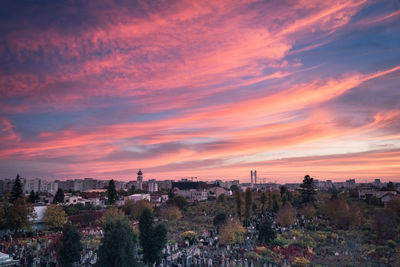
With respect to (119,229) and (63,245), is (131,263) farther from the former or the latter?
(63,245)

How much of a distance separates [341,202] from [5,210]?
5261cm

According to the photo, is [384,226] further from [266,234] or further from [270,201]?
[270,201]

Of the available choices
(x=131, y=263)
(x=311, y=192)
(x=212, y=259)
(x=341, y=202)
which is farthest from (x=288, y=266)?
(x=311, y=192)

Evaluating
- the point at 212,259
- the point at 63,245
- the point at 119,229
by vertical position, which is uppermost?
the point at 119,229

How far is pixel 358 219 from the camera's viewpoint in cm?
4262

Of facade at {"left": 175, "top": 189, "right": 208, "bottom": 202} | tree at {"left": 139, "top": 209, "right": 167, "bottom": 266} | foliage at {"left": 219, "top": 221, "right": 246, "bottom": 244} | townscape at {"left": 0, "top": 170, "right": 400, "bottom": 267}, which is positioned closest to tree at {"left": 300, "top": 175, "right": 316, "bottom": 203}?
townscape at {"left": 0, "top": 170, "right": 400, "bottom": 267}

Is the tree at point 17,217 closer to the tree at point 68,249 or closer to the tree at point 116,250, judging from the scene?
the tree at point 68,249

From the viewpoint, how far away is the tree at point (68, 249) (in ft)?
79.2

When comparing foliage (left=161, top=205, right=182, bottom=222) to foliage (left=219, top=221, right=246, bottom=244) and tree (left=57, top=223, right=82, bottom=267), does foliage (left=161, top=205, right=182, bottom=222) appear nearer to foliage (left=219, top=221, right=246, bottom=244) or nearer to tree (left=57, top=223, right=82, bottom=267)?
foliage (left=219, top=221, right=246, bottom=244)

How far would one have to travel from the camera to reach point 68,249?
954 inches

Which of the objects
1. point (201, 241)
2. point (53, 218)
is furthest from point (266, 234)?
point (53, 218)

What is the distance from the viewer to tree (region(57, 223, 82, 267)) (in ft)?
79.2

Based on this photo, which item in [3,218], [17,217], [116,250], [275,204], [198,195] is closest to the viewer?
[116,250]

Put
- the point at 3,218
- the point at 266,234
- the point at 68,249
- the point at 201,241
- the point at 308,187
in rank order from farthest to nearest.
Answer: the point at 308,187 → the point at 3,218 → the point at 201,241 → the point at 266,234 → the point at 68,249
